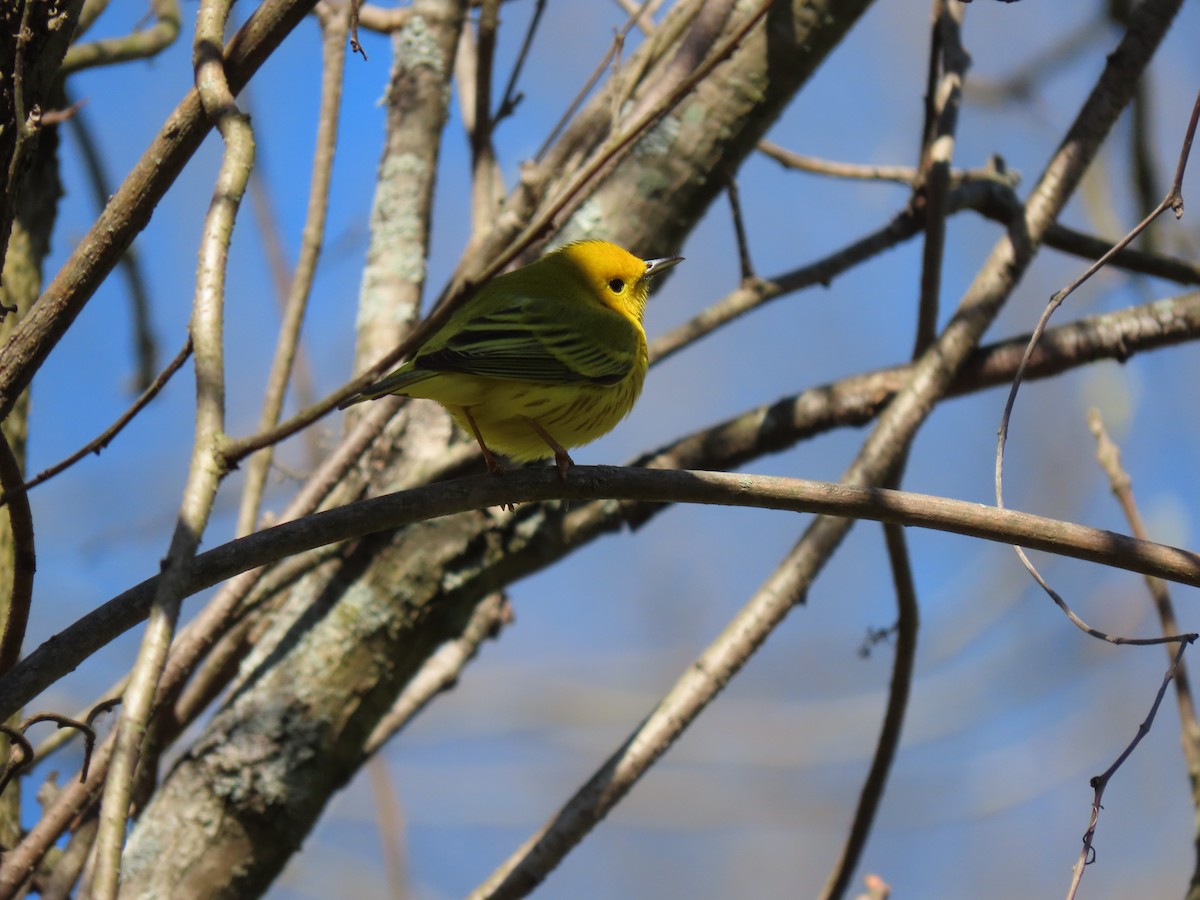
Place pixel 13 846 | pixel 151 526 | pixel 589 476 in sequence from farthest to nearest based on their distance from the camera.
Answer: pixel 151 526, pixel 13 846, pixel 589 476

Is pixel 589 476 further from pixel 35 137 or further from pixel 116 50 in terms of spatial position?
pixel 116 50

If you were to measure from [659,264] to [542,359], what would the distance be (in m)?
0.88


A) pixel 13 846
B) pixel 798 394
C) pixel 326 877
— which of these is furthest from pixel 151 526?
pixel 798 394

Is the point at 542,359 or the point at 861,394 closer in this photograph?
the point at 542,359

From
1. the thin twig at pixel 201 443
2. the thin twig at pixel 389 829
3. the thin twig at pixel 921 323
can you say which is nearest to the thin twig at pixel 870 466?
the thin twig at pixel 921 323

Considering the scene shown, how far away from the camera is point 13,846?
3229 millimetres

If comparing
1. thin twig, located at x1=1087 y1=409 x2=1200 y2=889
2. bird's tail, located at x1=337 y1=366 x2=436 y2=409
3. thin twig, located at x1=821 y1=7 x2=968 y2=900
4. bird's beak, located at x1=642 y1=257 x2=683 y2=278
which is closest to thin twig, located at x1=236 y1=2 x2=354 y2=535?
bird's tail, located at x1=337 y1=366 x2=436 y2=409

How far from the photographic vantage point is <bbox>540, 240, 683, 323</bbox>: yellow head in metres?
4.38

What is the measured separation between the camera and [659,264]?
4.35 m

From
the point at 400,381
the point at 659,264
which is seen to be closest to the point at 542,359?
the point at 400,381

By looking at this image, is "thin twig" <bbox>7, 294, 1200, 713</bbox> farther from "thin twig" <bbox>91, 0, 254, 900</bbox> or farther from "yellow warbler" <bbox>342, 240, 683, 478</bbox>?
"thin twig" <bbox>91, 0, 254, 900</bbox>

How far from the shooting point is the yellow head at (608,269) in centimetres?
438

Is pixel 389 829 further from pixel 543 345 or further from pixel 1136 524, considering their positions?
pixel 1136 524

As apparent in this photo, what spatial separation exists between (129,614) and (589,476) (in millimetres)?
1015
